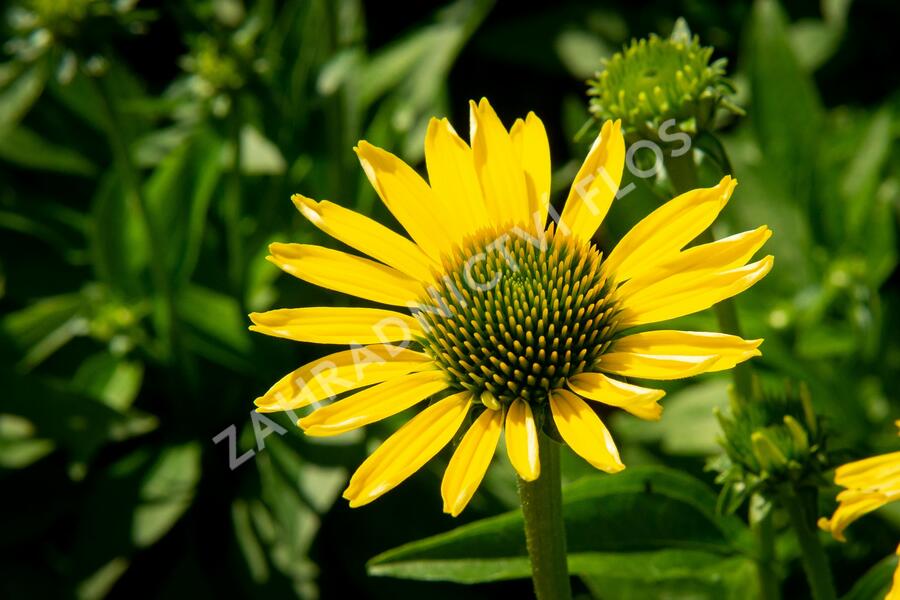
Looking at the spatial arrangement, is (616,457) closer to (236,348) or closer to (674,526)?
(674,526)

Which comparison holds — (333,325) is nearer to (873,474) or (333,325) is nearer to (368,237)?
(368,237)

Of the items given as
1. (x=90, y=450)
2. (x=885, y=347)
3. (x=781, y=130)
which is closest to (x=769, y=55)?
(x=781, y=130)

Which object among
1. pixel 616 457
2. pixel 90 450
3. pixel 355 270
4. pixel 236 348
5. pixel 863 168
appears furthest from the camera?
pixel 863 168

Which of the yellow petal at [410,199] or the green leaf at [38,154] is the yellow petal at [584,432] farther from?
the green leaf at [38,154]

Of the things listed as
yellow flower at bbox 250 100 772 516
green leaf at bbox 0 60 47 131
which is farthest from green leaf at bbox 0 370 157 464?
yellow flower at bbox 250 100 772 516

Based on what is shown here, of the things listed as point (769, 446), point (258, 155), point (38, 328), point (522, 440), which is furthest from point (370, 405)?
point (258, 155)
